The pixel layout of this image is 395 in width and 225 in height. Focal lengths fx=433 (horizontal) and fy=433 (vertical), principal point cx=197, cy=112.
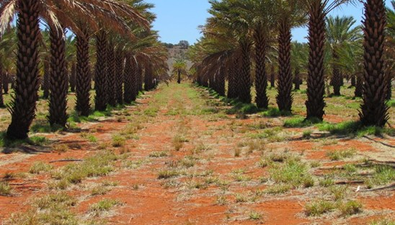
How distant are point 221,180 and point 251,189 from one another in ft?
2.89

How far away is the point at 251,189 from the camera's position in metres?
7.43

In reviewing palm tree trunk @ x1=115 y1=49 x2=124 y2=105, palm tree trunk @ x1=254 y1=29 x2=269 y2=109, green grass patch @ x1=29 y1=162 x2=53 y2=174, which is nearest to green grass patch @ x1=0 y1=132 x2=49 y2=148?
green grass patch @ x1=29 y1=162 x2=53 y2=174

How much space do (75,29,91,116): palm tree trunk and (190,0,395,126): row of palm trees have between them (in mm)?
9105

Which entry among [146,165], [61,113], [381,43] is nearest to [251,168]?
[146,165]

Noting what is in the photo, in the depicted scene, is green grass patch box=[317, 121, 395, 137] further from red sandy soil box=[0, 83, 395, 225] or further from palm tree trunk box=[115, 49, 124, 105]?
palm tree trunk box=[115, 49, 124, 105]

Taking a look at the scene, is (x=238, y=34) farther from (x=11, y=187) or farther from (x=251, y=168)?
(x=11, y=187)

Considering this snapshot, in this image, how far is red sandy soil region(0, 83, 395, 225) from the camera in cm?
592

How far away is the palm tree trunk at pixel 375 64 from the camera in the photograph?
13.8 meters

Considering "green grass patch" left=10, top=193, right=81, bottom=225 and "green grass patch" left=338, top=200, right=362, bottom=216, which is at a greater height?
"green grass patch" left=338, top=200, right=362, bottom=216

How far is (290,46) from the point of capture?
23.1m

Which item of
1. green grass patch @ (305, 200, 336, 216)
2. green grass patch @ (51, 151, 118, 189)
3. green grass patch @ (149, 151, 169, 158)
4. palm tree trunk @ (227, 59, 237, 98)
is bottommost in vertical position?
green grass patch @ (149, 151, 169, 158)

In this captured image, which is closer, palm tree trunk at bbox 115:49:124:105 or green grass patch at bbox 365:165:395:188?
green grass patch at bbox 365:165:395:188

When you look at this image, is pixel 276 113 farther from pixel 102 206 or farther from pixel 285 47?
pixel 102 206

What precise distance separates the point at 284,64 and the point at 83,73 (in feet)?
34.2
